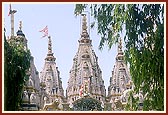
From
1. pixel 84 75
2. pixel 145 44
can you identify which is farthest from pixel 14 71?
pixel 84 75

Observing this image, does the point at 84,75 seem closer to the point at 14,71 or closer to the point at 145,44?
the point at 14,71

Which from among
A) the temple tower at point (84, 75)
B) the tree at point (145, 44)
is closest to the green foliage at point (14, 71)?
the tree at point (145, 44)

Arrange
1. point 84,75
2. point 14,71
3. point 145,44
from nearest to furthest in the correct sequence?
point 145,44 < point 14,71 < point 84,75

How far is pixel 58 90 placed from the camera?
2127 centimetres

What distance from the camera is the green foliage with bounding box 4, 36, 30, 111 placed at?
641 centimetres

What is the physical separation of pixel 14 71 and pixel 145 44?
1.96 metres

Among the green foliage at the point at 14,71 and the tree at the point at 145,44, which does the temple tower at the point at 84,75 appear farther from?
the tree at the point at 145,44

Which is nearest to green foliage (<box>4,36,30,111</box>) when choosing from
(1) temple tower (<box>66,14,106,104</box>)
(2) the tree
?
(2) the tree

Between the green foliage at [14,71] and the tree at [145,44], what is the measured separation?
1508 mm

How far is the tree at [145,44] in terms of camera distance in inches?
230

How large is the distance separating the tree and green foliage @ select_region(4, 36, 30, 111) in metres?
1.51

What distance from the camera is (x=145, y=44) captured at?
597 centimetres

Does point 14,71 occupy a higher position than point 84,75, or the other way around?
point 84,75

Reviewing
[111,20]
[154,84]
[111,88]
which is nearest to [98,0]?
[111,20]
